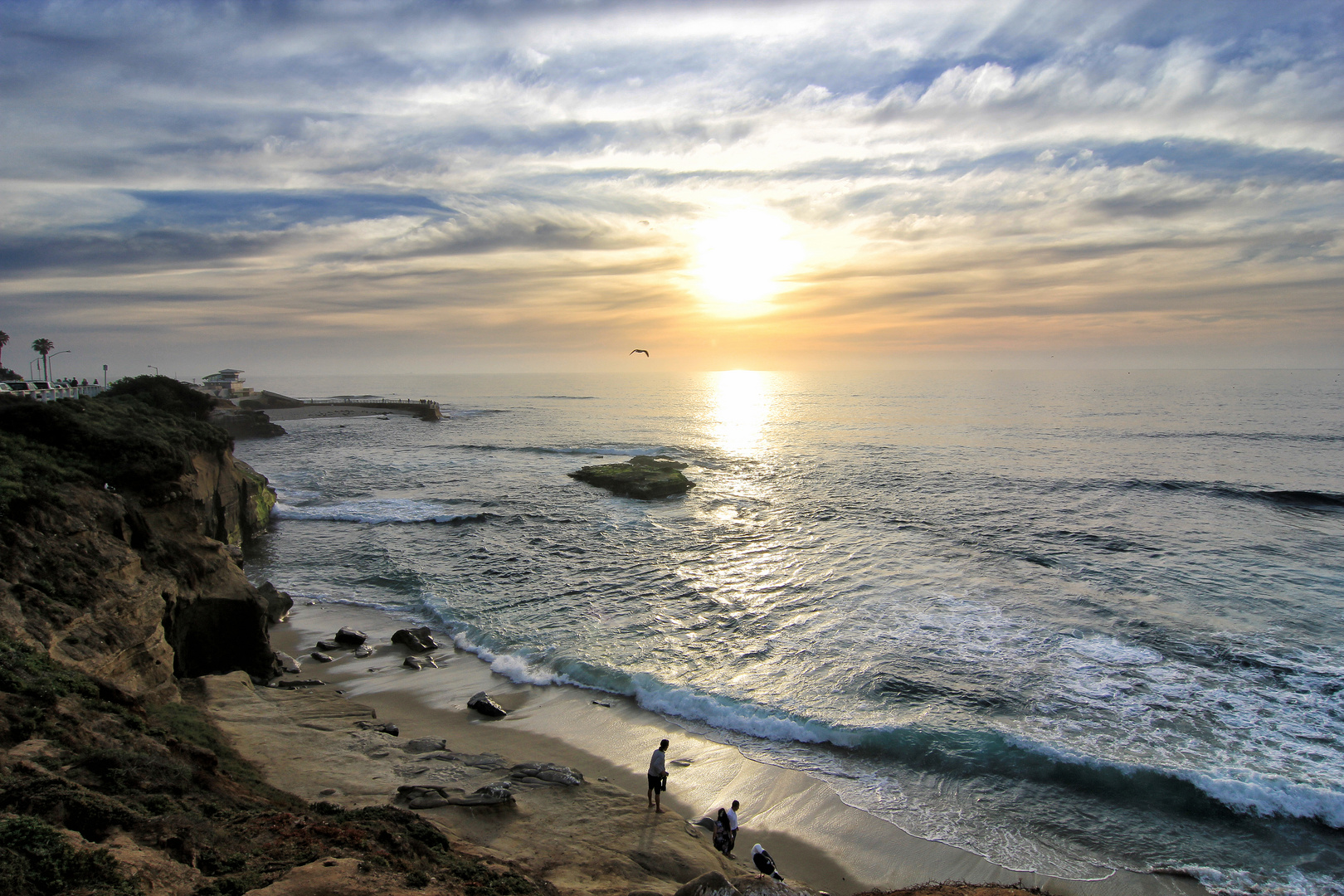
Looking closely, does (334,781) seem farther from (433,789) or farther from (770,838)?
(770,838)

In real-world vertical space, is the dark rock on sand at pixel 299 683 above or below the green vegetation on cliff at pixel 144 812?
below

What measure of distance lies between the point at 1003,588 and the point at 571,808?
20.8 meters

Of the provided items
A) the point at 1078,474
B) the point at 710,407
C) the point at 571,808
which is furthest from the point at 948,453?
the point at 710,407

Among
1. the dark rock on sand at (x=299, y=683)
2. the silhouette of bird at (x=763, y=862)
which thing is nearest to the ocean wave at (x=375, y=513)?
the dark rock on sand at (x=299, y=683)

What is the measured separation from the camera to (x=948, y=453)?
64562 millimetres

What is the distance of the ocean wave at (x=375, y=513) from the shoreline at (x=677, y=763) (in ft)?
55.0

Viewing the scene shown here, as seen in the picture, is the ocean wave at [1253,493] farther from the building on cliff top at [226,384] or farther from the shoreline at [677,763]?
the building on cliff top at [226,384]

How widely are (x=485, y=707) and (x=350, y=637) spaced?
7579 millimetres

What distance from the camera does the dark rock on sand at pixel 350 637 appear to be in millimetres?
21969

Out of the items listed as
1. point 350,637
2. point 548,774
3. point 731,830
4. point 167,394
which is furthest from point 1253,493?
point 167,394

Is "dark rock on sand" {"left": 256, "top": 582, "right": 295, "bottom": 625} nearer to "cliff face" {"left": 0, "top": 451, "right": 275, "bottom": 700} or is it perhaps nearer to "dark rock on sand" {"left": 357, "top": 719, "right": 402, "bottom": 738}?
"cliff face" {"left": 0, "top": 451, "right": 275, "bottom": 700}

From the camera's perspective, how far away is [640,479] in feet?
159

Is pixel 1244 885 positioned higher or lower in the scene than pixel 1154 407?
lower

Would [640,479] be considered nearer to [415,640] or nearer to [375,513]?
[375,513]
